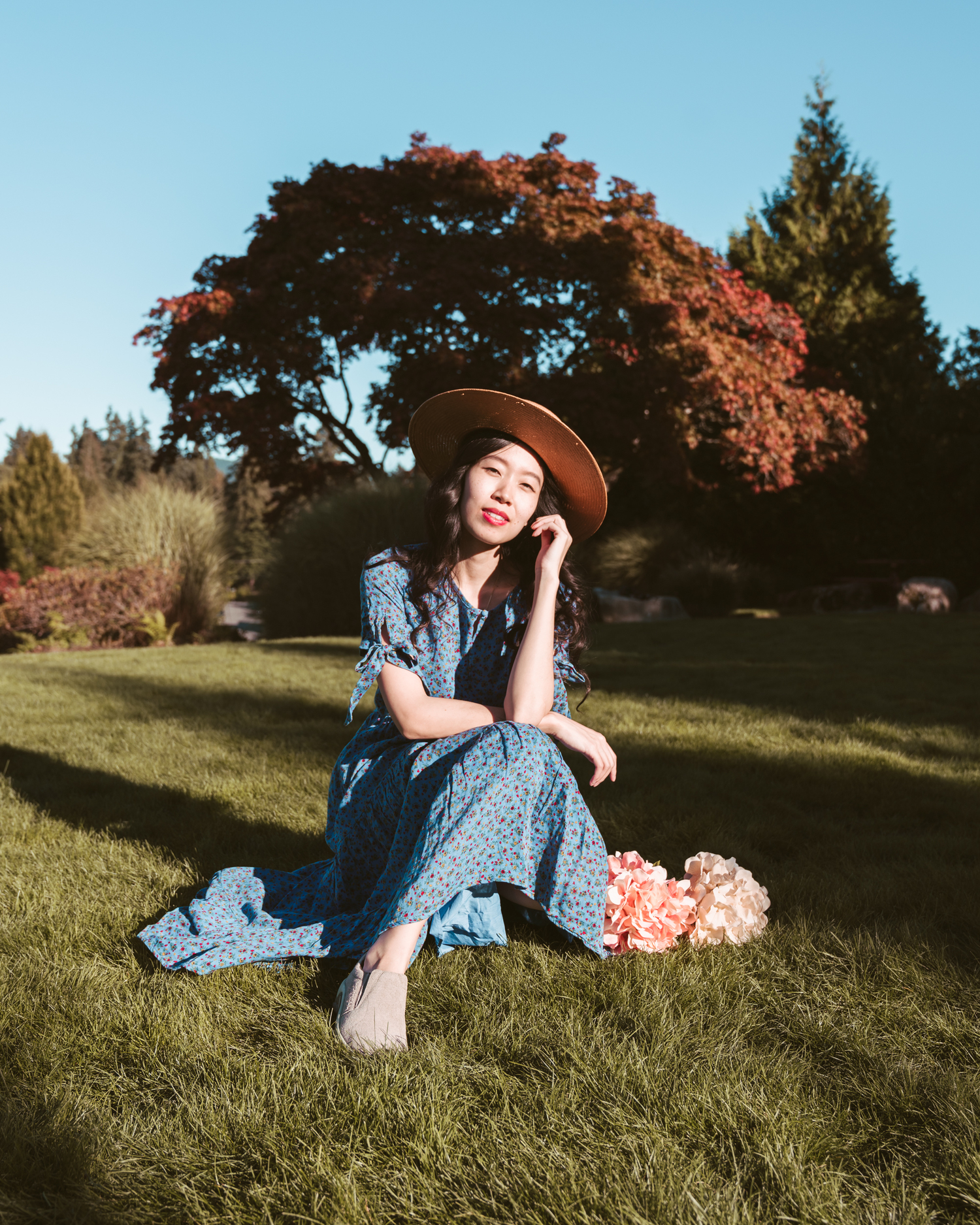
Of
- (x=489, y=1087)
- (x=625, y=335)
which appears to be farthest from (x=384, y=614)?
(x=625, y=335)

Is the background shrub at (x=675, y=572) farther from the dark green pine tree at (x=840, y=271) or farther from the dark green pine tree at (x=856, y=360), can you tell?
the dark green pine tree at (x=840, y=271)

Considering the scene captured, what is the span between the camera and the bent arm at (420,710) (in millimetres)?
2023

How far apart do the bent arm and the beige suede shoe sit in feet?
1.78

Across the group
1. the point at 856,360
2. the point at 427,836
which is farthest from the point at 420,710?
the point at 856,360

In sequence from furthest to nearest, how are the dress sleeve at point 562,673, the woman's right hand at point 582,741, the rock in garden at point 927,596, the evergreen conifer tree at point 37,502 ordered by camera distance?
the evergreen conifer tree at point 37,502 < the rock in garden at point 927,596 < the dress sleeve at point 562,673 < the woman's right hand at point 582,741

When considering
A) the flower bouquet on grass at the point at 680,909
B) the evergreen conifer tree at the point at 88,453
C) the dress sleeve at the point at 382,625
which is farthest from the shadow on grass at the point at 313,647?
the evergreen conifer tree at the point at 88,453

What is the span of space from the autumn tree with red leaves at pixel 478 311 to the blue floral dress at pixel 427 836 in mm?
8241

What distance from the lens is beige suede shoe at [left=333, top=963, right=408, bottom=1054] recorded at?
1601 millimetres

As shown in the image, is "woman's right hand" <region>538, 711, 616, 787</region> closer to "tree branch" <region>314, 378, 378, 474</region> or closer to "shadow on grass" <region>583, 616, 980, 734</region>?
"shadow on grass" <region>583, 616, 980, 734</region>

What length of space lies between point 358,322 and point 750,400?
16.7 feet

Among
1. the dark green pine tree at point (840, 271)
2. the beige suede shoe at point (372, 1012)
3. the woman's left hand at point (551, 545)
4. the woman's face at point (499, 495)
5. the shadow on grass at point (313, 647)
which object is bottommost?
the beige suede shoe at point (372, 1012)

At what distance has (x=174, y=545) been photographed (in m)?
10.6

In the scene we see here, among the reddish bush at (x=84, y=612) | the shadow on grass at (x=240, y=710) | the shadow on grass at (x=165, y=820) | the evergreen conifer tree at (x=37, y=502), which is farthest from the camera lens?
the evergreen conifer tree at (x=37, y=502)

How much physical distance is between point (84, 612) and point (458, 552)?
8982 millimetres
